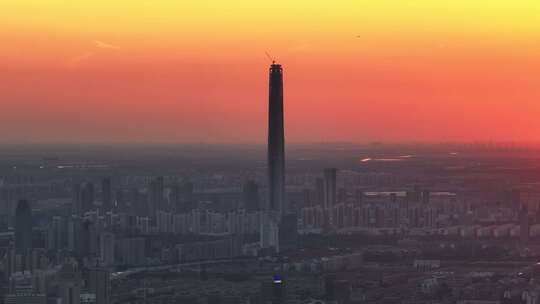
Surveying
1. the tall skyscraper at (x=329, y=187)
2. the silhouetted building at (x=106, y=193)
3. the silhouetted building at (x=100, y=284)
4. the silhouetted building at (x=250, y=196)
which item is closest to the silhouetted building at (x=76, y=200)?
the silhouetted building at (x=106, y=193)

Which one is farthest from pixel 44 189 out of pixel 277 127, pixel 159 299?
pixel 159 299

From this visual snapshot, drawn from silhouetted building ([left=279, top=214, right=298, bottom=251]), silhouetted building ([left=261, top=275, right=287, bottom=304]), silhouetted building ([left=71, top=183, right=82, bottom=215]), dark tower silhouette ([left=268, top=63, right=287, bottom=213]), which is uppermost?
dark tower silhouette ([left=268, top=63, right=287, bottom=213])

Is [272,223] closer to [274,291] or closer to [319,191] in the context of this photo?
[319,191]

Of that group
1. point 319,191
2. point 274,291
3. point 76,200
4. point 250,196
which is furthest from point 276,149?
point 274,291

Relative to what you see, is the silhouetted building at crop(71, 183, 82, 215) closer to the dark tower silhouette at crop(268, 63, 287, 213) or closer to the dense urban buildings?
the dense urban buildings

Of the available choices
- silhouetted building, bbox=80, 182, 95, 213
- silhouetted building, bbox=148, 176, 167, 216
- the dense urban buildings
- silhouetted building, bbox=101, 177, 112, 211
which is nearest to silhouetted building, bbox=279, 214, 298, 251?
the dense urban buildings

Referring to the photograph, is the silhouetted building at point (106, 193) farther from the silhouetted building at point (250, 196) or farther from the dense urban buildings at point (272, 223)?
the silhouetted building at point (250, 196)
